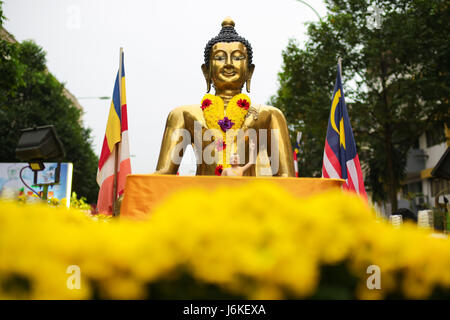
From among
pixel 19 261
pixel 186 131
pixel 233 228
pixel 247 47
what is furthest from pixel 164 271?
pixel 247 47

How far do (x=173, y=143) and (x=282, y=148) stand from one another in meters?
1.08

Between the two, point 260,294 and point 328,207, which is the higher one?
point 328,207

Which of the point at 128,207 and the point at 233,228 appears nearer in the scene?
the point at 233,228

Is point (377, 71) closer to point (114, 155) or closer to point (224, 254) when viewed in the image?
point (114, 155)

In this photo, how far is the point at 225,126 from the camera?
4930 mm

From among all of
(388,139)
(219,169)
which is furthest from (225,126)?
(388,139)

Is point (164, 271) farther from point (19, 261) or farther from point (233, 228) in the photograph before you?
point (19, 261)

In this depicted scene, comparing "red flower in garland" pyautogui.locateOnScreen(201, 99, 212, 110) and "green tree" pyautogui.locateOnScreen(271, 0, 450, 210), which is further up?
"green tree" pyautogui.locateOnScreen(271, 0, 450, 210)

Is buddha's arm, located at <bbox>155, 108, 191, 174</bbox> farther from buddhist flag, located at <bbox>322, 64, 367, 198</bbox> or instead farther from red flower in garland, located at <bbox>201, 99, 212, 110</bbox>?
buddhist flag, located at <bbox>322, 64, 367, 198</bbox>

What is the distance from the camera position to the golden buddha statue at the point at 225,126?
481 cm

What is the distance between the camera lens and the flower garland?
16.1 feet

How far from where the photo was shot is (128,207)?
288 cm

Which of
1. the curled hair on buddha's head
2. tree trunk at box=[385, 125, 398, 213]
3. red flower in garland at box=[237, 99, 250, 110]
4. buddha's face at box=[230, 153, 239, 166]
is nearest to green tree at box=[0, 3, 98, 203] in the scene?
tree trunk at box=[385, 125, 398, 213]
